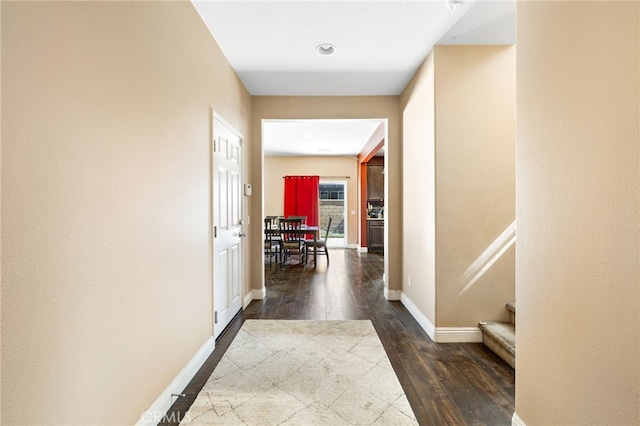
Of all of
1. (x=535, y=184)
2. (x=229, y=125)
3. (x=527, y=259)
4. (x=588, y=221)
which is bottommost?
(x=527, y=259)

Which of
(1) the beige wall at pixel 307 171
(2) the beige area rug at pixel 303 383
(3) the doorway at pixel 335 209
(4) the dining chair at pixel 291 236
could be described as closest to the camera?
(2) the beige area rug at pixel 303 383

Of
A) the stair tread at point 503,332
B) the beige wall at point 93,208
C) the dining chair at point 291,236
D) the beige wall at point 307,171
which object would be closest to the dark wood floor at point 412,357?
the stair tread at point 503,332

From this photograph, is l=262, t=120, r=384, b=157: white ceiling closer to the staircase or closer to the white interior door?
the white interior door

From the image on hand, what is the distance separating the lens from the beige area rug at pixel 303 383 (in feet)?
5.80

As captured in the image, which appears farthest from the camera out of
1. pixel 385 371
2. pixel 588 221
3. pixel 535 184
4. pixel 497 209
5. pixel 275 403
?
pixel 497 209

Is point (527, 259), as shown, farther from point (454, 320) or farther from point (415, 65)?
point (415, 65)

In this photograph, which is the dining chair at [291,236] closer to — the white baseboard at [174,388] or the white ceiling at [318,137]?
the white ceiling at [318,137]

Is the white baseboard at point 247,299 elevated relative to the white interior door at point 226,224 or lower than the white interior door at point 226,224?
lower

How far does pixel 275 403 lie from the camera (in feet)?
6.17

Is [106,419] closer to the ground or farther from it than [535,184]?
closer to the ground

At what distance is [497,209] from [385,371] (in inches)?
67.5

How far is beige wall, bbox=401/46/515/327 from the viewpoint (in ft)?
9.04

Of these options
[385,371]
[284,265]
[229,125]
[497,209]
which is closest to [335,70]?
[229,125]

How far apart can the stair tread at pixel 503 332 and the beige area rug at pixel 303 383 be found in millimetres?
914
